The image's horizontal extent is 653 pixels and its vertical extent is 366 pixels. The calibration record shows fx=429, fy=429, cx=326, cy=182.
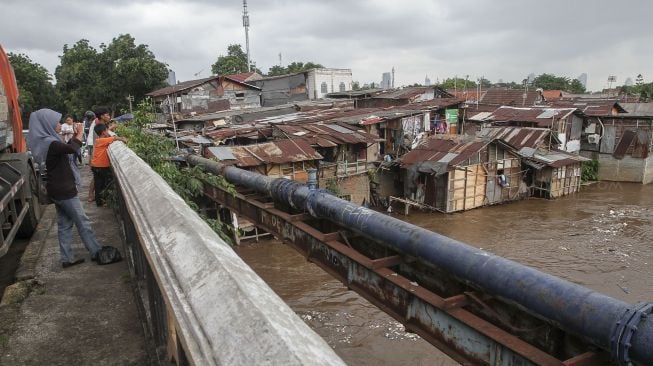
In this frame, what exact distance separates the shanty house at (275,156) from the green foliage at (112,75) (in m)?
24.7

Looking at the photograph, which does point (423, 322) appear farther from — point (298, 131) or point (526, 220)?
point (526, 220)

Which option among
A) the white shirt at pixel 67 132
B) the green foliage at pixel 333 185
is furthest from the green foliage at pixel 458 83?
the white shirt at pixel 67 132

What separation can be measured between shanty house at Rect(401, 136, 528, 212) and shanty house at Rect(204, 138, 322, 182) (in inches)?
262

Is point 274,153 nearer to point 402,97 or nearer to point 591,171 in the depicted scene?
point 402,97

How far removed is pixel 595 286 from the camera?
1566 cm

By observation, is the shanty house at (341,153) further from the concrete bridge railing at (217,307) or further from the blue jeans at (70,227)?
the concrete bridge railing at (217,307)

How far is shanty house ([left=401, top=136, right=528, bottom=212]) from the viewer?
23125 mm

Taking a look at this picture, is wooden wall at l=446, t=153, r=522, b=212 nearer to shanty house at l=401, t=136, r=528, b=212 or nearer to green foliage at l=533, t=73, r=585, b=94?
shanty house at l=401, t=136, r=528, b=212

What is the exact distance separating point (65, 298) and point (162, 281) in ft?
9.30

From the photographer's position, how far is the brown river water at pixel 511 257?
40.7 feet

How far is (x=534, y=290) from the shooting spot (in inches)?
92.3

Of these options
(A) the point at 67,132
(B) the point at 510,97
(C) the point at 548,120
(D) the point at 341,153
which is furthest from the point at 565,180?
(A) the point at 67,132

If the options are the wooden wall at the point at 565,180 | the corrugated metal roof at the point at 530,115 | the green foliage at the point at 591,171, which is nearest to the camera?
the wooden wall at the point at 565,180

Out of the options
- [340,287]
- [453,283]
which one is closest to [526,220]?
[340,287]
